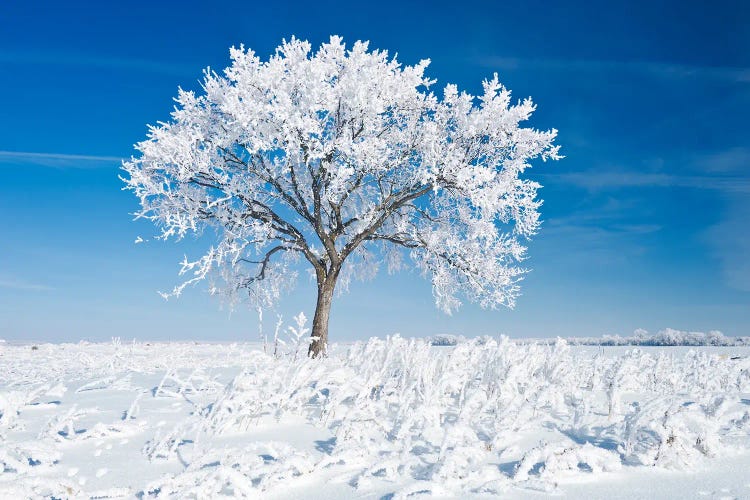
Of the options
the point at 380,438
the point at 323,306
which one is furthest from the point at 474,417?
the point at 323,306

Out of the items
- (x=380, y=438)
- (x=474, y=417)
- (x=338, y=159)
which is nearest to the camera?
(x=380, y=438)

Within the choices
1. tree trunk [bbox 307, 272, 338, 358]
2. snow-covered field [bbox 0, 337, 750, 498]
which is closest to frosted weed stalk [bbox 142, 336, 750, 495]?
snow-covered field [bbox 0, 337, 750, 498]

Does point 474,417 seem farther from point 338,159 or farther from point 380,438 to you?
point 338,159

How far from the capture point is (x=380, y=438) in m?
4.28

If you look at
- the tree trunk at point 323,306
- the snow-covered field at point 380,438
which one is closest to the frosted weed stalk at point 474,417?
the snow-covered field at point 380,438

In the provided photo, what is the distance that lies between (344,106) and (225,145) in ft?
10.0

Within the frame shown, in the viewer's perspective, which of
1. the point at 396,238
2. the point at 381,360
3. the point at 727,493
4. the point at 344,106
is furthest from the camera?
the point at 396,238

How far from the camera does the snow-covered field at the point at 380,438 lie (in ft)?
11.2

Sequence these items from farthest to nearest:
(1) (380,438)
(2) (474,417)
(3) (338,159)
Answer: (3) (338,159) < (2) (474,417) < (1) (380,438)

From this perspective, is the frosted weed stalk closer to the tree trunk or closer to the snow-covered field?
the snow-covered field

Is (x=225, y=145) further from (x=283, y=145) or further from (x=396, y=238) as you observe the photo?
(x=396, y=238)

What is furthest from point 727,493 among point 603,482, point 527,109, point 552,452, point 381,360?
point 527,109

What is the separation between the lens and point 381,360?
6008 mm

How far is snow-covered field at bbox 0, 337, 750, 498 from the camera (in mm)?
3402
